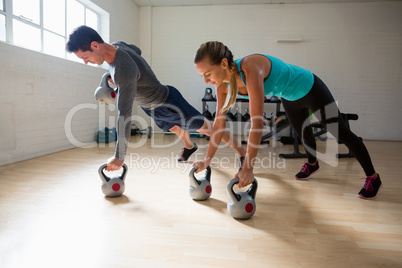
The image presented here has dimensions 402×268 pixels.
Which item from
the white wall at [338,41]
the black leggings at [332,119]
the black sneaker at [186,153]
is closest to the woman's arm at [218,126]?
the black leggings at [332,119]

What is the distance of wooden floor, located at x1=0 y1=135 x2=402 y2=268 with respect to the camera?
1.01 metres

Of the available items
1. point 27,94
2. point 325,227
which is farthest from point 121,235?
point 27,94

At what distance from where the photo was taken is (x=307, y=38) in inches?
196

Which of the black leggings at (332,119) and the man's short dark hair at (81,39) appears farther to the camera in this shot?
the black leggings at (332,119)

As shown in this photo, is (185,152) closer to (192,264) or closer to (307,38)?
(192,264)

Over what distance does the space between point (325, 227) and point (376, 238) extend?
203mm

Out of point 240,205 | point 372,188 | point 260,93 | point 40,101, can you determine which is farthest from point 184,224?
point 40,101

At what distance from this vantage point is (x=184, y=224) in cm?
130

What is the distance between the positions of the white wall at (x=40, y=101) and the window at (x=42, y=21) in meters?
0.19

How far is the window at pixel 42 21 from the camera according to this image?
101 inches

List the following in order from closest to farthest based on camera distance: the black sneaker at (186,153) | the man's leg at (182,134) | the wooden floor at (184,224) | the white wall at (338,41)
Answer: the wooden floor at (184,224) → the man's leg at (182,134) → the black sneaker at (186,153) → the white wall at (338,41)

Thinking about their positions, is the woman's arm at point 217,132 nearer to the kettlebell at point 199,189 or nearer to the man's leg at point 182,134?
the kettlebell at point 199,189

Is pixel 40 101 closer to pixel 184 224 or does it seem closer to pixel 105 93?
pixel 105 93

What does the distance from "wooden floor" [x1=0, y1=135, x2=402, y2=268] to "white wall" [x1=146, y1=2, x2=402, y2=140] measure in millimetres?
3193
